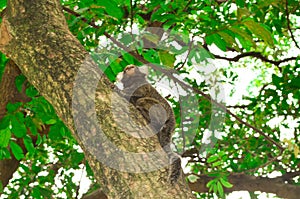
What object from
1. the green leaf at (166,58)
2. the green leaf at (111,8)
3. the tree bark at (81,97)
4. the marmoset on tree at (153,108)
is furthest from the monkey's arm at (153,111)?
the green leaf at (166,58)

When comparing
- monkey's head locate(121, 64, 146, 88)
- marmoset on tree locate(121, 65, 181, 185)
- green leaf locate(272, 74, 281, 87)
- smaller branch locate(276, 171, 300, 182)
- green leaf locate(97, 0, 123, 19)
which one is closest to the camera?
marmoset on tree locate(121, 65, 181, 185)

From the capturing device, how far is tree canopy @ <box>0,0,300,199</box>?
7.08ft

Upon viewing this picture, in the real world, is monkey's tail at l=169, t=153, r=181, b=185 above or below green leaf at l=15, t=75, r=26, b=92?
below

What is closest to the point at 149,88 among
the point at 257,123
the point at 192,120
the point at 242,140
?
the point at 192,120

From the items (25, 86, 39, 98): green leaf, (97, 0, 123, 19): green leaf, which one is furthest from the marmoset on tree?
(25, 86, 39, 98): green leaf

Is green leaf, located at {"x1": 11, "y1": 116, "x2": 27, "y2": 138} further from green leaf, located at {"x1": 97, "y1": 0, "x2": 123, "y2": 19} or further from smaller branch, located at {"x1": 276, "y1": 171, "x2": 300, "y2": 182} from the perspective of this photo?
A: smaller branch, located at {"x1": 276, "y1": 171, "x2": 300, "y2": 182}

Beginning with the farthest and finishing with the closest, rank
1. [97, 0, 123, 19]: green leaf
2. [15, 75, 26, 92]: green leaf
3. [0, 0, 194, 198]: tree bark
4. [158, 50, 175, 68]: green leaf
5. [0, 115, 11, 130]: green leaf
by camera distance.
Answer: [15, 75, 26, 92]: green leaf, [0, 115, 11, 130]: green leaf, [158, 50, 175, 68]: green leaf, [97, 0, 123, 19]: green leaf, [0, 0, 194, 198]: tree bark

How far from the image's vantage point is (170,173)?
1827 millimetres

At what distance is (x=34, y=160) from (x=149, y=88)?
4.05 metres

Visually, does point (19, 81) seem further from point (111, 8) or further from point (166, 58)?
point (111, 8)

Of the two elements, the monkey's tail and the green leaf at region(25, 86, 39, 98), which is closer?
the monkey's tail

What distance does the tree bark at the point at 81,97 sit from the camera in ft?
5.90

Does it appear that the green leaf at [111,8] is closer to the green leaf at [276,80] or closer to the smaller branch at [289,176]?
the green leaf at [276,80]

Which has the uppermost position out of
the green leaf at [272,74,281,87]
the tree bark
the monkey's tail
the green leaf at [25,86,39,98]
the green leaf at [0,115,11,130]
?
the green leaf at [25,86,39,98]
